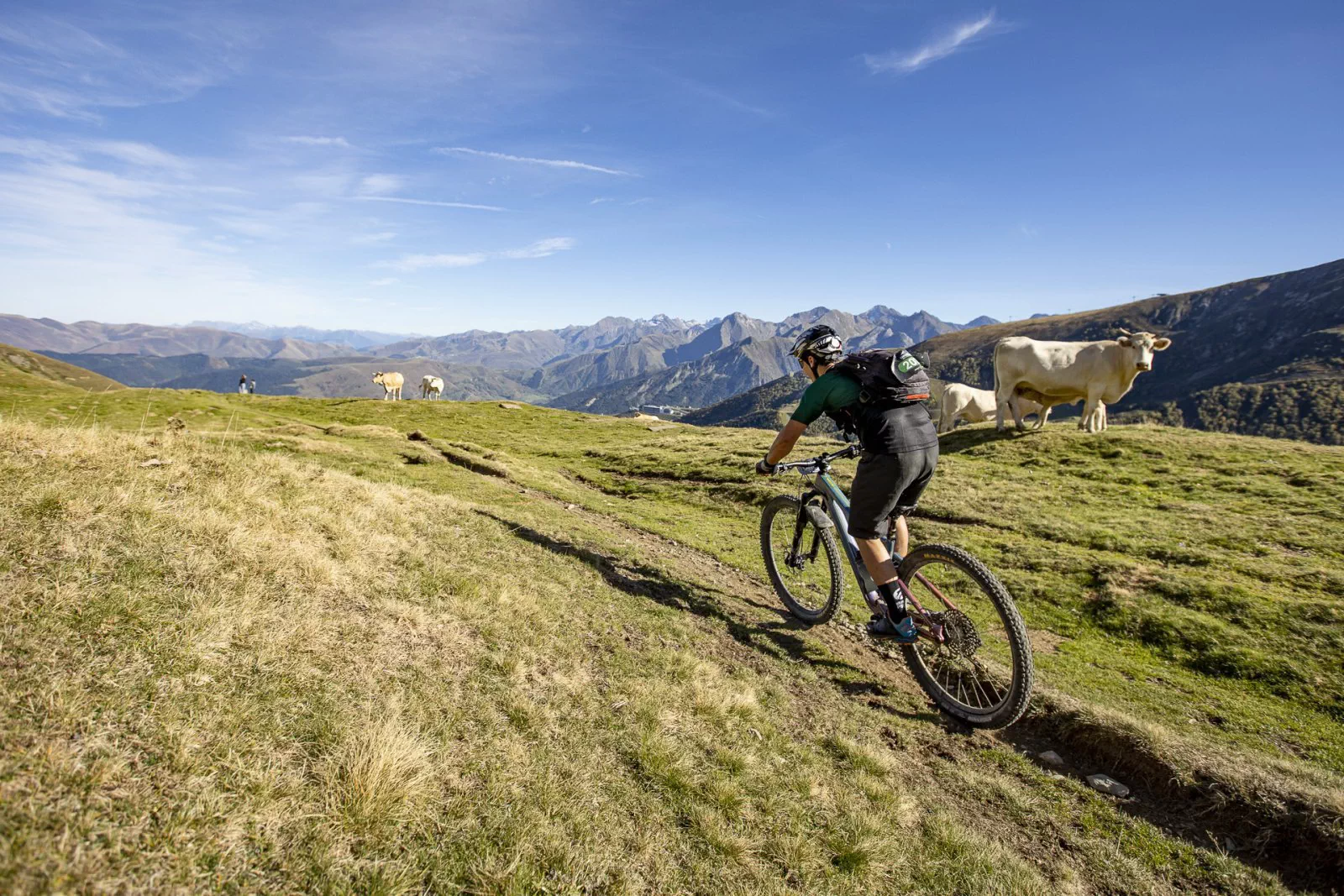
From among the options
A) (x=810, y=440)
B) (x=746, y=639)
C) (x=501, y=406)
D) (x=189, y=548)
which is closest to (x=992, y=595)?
(x=746, y=639)

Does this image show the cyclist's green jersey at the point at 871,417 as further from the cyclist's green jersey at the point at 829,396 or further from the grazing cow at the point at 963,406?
the grazing cow at the point at 963,406

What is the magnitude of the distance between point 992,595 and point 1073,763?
221 centimetres

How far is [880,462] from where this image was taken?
286 inches

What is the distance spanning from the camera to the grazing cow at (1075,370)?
25.8 metres

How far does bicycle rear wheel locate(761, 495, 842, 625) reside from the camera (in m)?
9.41

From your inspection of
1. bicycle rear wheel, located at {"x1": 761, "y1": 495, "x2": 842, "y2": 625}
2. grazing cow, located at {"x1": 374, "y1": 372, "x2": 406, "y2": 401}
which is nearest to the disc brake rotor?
bicycle rear wheel, located at {"x1": 761, "y1": 495, "x2": 842, "y2": 625}

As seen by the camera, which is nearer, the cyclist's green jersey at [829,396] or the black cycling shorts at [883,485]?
the black cycling shorts at [883,485]

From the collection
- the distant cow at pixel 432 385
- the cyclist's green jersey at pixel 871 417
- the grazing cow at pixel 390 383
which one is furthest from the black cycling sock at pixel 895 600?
the distant cow at pixel 432 385

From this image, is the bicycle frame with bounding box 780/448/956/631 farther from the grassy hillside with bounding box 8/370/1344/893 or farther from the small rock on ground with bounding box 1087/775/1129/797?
the small rock on ground with bounding box 1087/775/1129/797

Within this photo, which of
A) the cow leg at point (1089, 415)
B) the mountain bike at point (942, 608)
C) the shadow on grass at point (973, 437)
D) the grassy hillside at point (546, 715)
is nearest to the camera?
the grassy hillside at point (546, 715)

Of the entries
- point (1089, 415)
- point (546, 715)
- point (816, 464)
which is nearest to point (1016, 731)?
point (816, 464)

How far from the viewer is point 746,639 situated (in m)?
8.75

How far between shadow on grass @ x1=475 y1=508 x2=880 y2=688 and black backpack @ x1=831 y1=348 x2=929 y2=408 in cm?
416

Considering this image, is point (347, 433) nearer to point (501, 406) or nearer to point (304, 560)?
point (304, 560)
